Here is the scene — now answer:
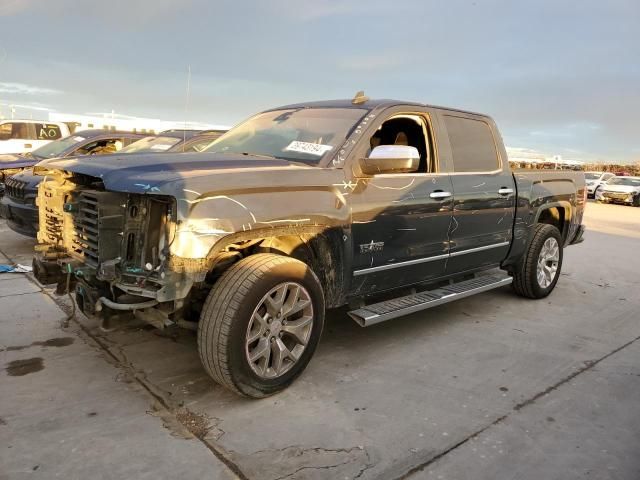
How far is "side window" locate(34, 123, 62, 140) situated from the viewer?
13.9 metres

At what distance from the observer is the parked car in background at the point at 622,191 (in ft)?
79.9

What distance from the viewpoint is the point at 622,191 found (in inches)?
963

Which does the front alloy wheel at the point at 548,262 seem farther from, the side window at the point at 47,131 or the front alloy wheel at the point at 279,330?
the side window at the point at 47,131

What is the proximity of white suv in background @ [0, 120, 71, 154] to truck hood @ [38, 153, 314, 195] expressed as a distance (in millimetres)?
11846

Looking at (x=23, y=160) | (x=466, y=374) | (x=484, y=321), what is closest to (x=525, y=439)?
(x=466, y=374)

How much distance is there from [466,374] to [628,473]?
48.1 inches

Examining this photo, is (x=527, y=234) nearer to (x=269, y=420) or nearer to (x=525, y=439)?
(x=525, y=439)

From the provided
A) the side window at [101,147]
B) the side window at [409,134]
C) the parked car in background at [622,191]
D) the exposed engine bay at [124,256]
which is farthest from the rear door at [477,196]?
the parked car in background at [622,191]

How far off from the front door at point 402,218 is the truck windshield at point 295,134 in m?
0.26

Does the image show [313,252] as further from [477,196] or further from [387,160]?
[477,196]

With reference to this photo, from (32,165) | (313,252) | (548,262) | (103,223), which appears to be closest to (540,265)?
(548,262)

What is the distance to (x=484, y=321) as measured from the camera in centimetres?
500

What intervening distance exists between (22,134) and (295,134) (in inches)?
504

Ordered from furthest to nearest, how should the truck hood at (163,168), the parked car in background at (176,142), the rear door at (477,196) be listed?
the parked car in background at (176,142)
the rear door at (477,196)
the truck hood at (163,168)
